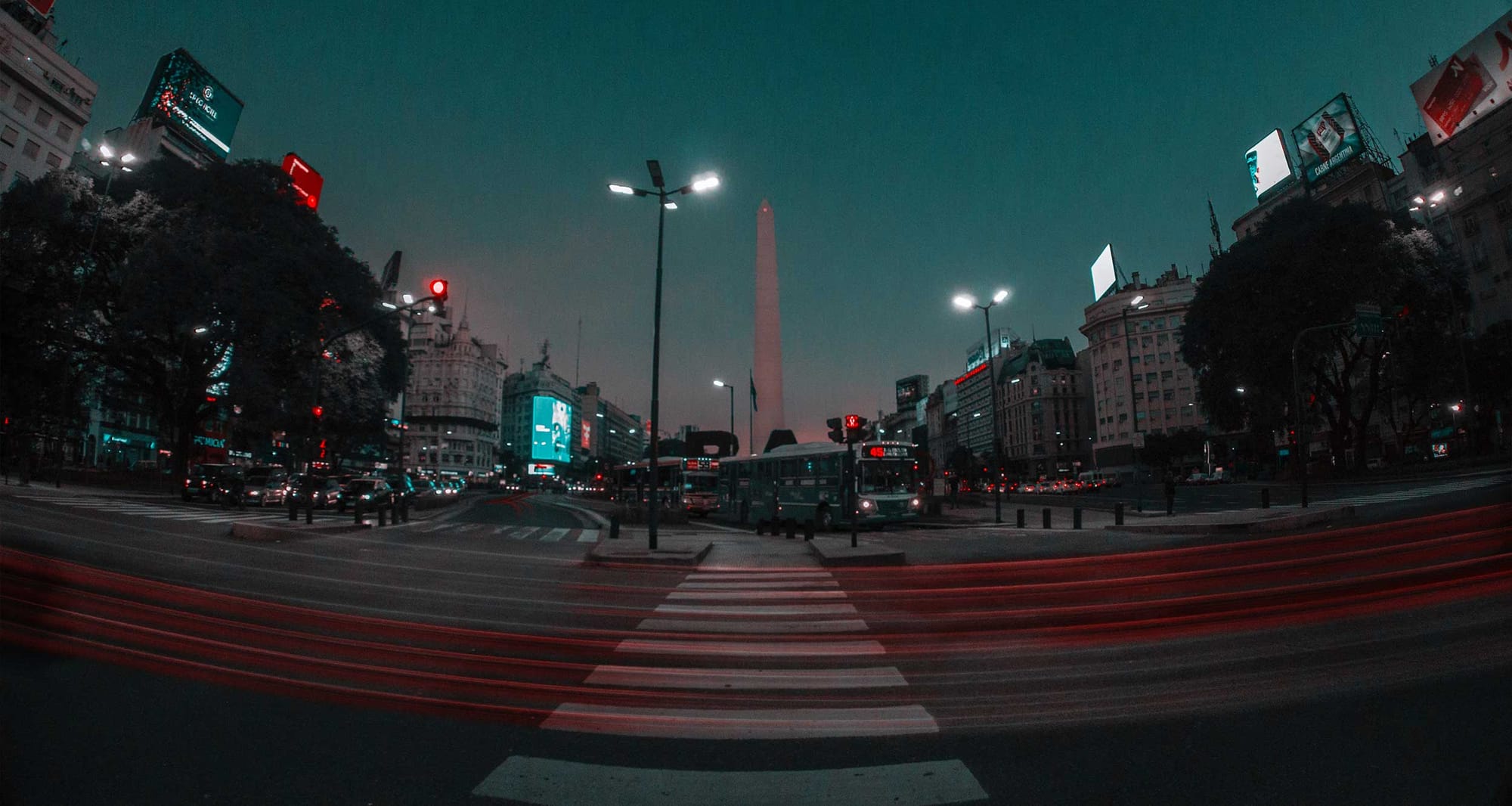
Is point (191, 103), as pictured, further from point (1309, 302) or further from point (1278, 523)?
point (1309, 302)

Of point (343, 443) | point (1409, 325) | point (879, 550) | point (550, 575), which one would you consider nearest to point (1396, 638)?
point (879, 550)

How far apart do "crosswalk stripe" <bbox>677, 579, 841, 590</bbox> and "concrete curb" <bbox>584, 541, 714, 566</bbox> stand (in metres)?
2.33

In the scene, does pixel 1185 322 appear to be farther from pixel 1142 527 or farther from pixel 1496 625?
pixel 1496 625

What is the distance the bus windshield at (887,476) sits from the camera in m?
22.9

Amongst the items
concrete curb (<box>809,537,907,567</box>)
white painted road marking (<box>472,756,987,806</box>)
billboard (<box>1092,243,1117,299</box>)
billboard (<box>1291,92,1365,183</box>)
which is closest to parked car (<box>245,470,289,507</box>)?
concrete curb (<box>809,537,907,567</box>)

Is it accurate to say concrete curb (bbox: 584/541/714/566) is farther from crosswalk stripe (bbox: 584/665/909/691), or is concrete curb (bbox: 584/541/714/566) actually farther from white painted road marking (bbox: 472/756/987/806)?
white painted road marking (bbox: 472/756/987/806)

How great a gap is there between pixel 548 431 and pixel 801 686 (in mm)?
164999

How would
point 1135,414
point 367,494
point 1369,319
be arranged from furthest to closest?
point 1135,414
point 367,494
point 1369,319

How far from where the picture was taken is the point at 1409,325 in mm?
39062

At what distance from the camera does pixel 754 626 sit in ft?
18.3

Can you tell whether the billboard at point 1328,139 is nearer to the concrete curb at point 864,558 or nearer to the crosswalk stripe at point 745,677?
Result: the concrete curb at point 864,558

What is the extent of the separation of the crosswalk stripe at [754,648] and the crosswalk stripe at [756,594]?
1.90 meters

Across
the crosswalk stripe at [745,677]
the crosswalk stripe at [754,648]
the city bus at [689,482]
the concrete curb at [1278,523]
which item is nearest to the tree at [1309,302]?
the concrete curb at [1278,523]

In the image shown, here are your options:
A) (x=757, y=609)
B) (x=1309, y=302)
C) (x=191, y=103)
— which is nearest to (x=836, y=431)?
(x=757, y=609)
